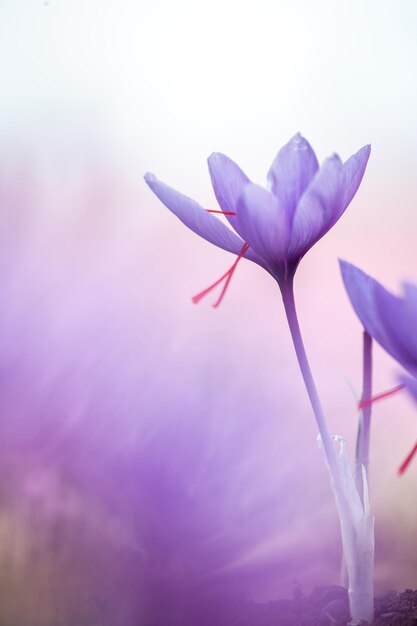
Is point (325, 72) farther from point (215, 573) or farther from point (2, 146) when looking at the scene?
point (215, 573)

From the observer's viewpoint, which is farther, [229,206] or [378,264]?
[378,264]

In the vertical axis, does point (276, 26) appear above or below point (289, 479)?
above

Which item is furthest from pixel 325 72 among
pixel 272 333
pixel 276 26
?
pixel 272 333

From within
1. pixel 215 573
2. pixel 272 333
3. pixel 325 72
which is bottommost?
pixel 215 573

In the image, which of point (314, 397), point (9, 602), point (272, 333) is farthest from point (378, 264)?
point (9, 602)

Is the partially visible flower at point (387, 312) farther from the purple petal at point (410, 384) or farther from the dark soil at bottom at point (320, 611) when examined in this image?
the dark soil at bottom at point (320, 611)
